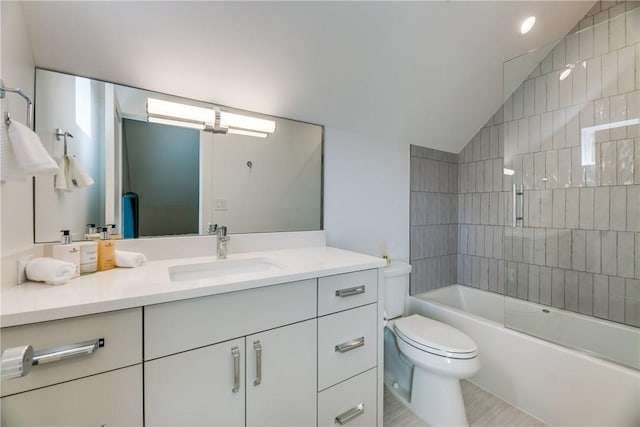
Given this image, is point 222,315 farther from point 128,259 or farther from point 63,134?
point 63,134

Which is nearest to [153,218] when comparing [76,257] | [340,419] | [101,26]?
[76,257]

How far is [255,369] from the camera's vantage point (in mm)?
974

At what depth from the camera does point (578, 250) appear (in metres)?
2.00

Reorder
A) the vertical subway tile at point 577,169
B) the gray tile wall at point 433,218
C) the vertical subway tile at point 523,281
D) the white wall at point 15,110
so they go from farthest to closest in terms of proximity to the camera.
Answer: the gray tile wall at point 433,218
the vertical subway tile at point 523,281
the vertical subway tile at point 577,169
the white wall at point 15,110

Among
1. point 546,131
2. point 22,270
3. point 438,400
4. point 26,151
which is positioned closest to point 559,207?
point 546,131

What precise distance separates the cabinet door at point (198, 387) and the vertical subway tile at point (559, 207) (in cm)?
241

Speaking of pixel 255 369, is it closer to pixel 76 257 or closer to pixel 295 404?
pixel 295 404

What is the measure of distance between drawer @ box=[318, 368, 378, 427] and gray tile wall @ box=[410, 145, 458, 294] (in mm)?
1221

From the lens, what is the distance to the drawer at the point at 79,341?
0.67m

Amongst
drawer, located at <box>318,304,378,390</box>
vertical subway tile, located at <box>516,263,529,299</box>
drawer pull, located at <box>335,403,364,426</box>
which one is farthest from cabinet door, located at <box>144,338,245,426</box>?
vertical subway tile, located at <box>516,263,529,299</box>

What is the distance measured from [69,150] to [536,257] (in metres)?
3.05

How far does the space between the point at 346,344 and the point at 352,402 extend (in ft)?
0.94

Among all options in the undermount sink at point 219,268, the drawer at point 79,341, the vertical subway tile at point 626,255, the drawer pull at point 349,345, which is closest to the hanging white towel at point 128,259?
the undermount sink at point 219,268

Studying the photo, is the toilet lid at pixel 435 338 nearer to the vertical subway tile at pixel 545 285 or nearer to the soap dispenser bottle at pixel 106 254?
the vertical subway tile at pixel 545 285
